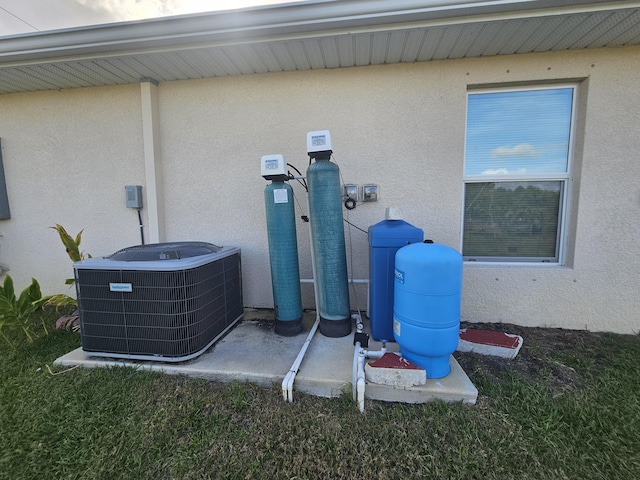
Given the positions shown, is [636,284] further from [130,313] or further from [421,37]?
[130,313]

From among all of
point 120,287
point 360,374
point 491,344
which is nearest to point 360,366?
point 360,374

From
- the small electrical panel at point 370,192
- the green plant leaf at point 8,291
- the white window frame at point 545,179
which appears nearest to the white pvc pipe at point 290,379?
the small electrical panel at point 370,192

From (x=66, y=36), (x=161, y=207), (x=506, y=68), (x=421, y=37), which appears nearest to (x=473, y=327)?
(x=506, y=68)

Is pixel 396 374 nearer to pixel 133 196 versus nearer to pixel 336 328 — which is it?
pixel 336 328

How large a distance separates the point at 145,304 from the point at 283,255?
3.62 ft

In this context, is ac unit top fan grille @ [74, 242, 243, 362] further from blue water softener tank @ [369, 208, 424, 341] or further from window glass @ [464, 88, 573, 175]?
window glass @ [464, 88, 573, 175]

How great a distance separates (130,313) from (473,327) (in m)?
3.03

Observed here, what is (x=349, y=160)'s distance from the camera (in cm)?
269

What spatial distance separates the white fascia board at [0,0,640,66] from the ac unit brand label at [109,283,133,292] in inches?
76.5

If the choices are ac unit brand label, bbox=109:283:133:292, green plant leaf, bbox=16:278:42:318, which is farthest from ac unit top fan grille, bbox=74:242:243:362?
green plant leaf, bbox=16:278:42:318

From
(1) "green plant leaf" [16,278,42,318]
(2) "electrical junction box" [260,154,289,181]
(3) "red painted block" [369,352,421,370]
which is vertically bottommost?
(3) "red painted block" [369,352,421,370]

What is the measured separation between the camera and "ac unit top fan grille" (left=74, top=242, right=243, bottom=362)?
76.1 inches

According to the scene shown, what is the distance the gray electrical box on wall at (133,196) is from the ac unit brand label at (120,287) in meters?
1.29

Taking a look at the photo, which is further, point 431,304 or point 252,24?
point 252,24
